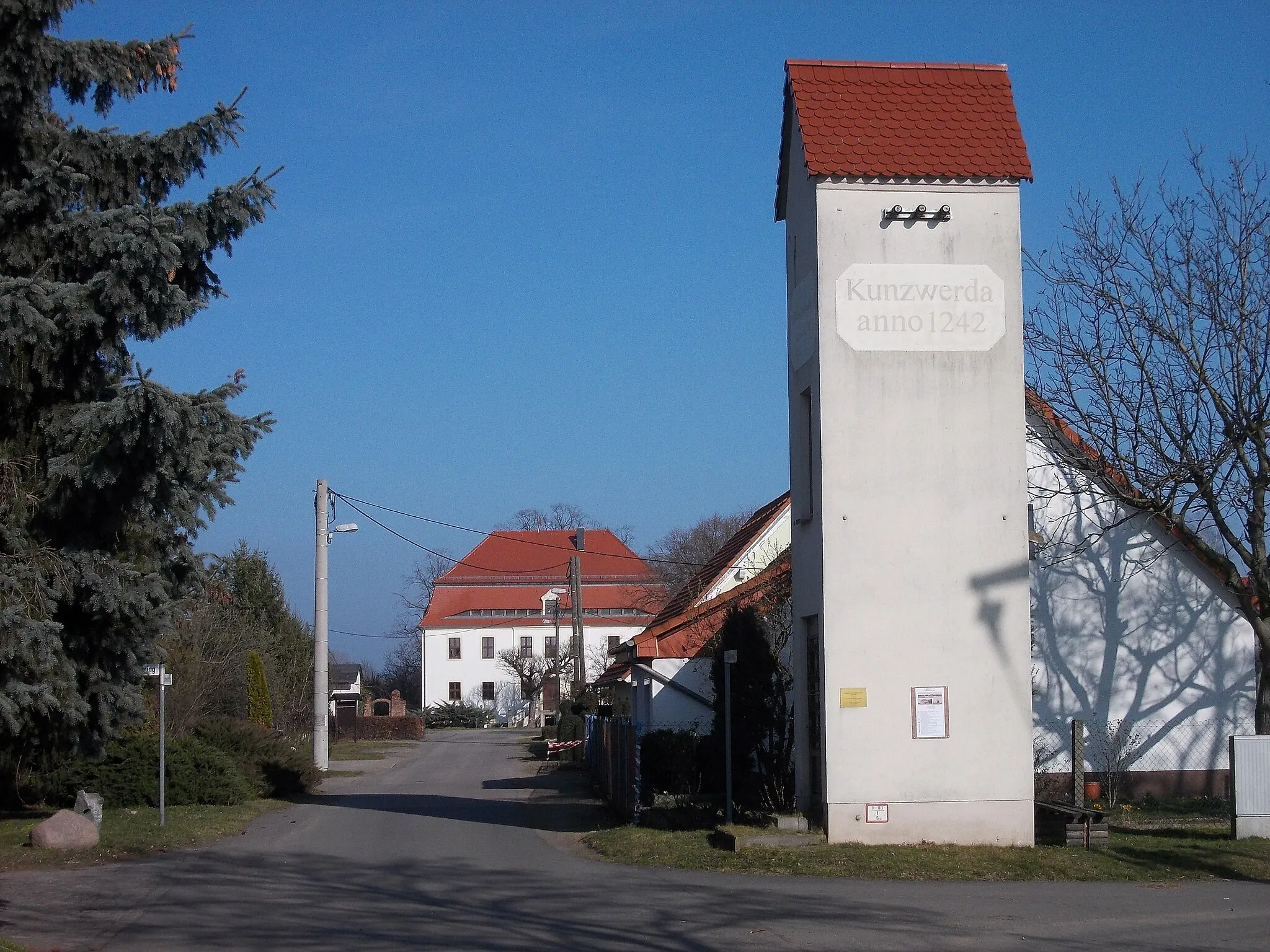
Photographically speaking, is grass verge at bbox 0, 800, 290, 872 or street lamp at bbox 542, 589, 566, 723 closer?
grass verge at bbox 0, 800, 290, 872

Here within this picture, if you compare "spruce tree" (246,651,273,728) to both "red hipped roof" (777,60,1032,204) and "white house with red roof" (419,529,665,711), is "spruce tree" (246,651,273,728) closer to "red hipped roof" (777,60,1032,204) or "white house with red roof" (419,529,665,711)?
"red hipped roof" (777,60,1032,204)

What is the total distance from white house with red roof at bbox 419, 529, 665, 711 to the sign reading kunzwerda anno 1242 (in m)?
69.0

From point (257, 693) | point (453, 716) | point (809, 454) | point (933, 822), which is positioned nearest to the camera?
point (933, 822)

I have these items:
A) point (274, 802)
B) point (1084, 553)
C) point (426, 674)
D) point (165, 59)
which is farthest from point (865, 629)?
point (426, 674)

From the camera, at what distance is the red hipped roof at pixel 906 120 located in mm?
16516

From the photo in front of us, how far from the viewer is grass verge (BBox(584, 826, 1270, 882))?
556 inches

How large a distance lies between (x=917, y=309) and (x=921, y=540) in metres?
2.87

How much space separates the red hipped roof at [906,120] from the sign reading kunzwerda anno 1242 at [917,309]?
1330 mm

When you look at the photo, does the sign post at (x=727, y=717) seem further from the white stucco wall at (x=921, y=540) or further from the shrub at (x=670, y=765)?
the white stucco wall at (x=921, y=540)

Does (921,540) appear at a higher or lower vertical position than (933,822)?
higher

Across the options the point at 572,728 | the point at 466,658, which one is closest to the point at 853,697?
the point at 572,728

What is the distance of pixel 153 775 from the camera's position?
22.9 metres

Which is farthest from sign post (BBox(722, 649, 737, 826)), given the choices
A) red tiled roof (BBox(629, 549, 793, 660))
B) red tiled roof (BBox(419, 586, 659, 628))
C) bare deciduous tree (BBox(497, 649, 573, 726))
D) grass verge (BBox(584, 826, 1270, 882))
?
red tiled roof (BBox(419, 586, 659, 628))

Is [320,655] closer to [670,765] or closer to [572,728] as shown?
[572,728]
